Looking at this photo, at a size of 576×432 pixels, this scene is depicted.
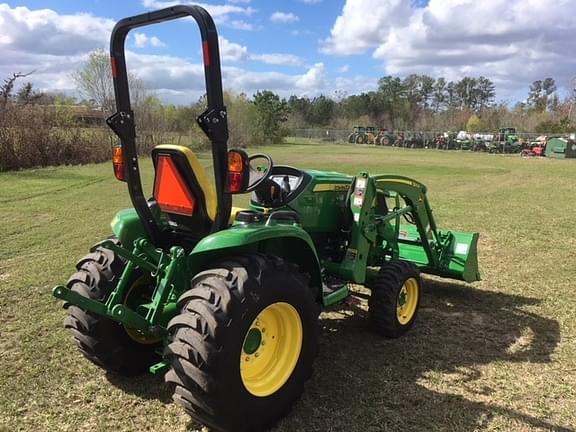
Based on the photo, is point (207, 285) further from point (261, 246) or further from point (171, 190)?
point (171, 190)

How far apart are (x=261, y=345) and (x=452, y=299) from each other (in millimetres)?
3249

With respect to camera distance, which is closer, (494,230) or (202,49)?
(202,49)

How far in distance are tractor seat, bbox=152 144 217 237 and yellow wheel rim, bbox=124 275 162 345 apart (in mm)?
615

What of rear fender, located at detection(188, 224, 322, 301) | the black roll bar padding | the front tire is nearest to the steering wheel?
rear fender, located at detection(188, 224, 322, 301)

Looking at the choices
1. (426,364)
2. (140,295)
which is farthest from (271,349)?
(426,364)

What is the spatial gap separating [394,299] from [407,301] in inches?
16.7

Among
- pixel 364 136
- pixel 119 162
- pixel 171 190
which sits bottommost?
pixel 364 136

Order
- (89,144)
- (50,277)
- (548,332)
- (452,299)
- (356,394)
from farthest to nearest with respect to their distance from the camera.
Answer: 1. (89,144)
2. (50,277)
3. (452,299)
4. (548,332)
5. (356,394)

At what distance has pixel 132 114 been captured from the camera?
11.2 feet

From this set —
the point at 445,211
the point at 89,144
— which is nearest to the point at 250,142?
the point at 89,144

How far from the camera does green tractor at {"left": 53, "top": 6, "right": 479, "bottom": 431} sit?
282 cm

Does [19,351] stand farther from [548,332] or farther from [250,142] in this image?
[250,142]

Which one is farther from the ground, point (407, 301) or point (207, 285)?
point (207, 285)

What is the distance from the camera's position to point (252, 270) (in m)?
3.01
